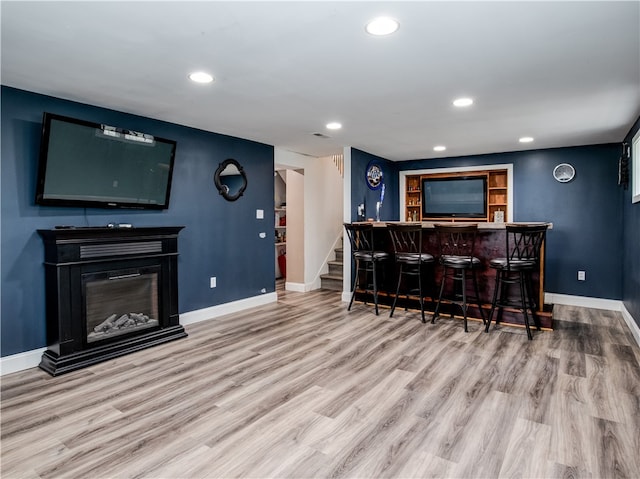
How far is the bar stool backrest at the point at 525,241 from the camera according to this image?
393 cm

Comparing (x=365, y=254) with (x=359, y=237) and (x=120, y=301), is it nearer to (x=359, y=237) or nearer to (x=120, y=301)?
(x=359, y=237)

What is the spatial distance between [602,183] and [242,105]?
16.8ft

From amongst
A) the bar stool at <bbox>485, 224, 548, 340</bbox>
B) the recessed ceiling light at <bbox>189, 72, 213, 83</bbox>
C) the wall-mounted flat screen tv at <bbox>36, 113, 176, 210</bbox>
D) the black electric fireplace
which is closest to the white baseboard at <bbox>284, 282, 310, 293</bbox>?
the black electric fireplace

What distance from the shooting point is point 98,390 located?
9.04ft

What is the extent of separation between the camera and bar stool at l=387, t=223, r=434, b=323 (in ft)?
15.0

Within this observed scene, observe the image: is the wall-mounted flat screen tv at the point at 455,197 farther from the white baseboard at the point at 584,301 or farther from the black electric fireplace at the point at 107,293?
the black electric fireplace at the point at 107,293

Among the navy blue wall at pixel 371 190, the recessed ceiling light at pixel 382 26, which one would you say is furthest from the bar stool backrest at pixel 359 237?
the recessed ceiling light at pixel 382 26

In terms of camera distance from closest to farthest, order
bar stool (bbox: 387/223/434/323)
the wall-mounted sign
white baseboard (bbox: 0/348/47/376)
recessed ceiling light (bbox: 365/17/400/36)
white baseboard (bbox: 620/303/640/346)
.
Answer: recessed ceiling light (bbox: 365/17/400/36), white baseboard (bbox: 0/348/47/376), white baseboard (bbox: 620/303/640/346), bar stool (bbox: 387/223/434/323), the wall-mounted sign

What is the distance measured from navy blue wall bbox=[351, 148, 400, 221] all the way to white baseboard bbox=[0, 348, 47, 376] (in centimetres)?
406

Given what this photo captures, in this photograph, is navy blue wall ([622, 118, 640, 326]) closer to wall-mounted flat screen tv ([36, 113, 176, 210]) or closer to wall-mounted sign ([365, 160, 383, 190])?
wall-mounted sign ([365, 160, 383, 190])

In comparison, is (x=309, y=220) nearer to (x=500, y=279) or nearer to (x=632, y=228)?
(x=500, y=279)

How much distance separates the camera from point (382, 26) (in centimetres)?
210

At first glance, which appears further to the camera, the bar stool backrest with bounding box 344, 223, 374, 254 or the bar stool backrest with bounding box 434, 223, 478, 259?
the bar stool backrest with bounding box 344, 223, 374, 254

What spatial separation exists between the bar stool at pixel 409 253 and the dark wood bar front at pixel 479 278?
124mm
